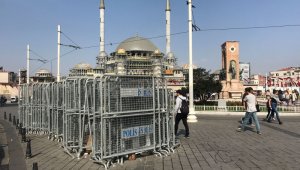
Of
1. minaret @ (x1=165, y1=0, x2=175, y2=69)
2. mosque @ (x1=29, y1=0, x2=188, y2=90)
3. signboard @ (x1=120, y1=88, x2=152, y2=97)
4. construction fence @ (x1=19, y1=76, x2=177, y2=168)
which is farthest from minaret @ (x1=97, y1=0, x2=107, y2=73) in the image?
signboard @ (x1=120, y1=88, x2=152, y2=97)

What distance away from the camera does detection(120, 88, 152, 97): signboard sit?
7.59 metres

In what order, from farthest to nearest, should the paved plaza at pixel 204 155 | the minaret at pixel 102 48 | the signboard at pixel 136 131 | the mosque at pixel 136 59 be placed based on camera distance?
the mosque at pixel 136 59 → the minaret at pixel 102 48 → the signboard at pixel 136 131 → the paved plaza at pixel 204 155

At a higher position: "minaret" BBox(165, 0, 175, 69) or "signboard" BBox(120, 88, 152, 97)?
"minaret" BBox(165, 0, 175, 69)

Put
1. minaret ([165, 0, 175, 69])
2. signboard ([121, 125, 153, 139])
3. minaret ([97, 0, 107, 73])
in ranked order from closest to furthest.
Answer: signboard ([121, 125, 153, 139])
minaret ([97, 0, 107, 73])
minaret ([165, 0, 175, 69])

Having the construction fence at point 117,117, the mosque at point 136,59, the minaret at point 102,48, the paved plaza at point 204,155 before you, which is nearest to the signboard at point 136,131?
the construction fence at point 117,117

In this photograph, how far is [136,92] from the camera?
25.8ft

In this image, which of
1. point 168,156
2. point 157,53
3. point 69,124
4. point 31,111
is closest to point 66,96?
point 69,124

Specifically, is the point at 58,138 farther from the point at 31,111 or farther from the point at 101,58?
the point at 101,58

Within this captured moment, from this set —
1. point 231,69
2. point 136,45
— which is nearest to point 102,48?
point 136,45

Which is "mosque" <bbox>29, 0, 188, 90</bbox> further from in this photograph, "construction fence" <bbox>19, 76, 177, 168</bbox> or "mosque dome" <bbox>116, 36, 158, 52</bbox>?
"construction fence" <bbox>19, 76, 177, 168</bbox>

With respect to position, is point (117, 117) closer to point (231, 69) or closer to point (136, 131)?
point (136, 131)

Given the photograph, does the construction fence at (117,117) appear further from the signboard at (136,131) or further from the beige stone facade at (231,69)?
the beige stone facade at (231,69)

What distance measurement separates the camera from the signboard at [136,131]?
7579 mm

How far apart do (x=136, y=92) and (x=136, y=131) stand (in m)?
0.96
